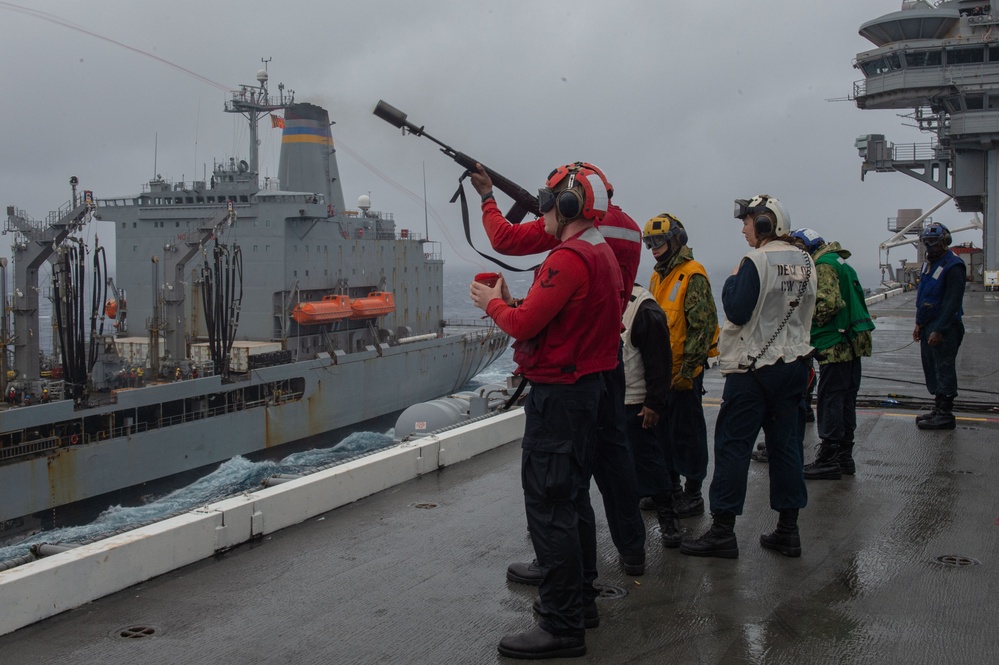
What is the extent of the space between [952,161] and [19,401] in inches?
1413

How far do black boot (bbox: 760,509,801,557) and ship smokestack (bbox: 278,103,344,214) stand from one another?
1183 inches

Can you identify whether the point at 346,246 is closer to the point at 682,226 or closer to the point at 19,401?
the point at 19,401

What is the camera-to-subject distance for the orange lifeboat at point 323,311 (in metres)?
26.9

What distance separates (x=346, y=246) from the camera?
98.2 feet

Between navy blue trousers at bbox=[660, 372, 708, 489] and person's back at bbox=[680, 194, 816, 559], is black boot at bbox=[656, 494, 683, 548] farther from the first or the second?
navy blue trousers at bbox=[660, 372, 708, 489]

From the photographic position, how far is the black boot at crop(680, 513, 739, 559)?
3887 millimetres

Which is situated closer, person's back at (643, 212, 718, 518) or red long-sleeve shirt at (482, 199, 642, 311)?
red long-sleeve shirt at (482, 199, 642, 311)

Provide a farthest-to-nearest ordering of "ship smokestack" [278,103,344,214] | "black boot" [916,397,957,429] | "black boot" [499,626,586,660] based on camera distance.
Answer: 1. "ship smokestack" [278,103,344,214]
2. "black boot" [916,397,957,429]
3. "black boot" [499,626,586,660]

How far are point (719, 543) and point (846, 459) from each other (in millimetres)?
1966

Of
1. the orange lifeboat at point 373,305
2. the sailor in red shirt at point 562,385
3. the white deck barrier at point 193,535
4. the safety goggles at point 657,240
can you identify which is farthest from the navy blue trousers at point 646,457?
the orange lifeboat at point 373,305

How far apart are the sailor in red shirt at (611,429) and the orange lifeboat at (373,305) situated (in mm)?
25673

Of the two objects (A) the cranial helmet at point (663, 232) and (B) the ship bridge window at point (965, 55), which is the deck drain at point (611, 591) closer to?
(A) the cranial helmet at point (663, 232)

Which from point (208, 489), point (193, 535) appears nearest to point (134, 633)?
point (193, 535)

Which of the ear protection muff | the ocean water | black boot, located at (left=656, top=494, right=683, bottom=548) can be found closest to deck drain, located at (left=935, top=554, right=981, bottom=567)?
black boot, located at (left=656, top=494, right=683, bottom=548)
